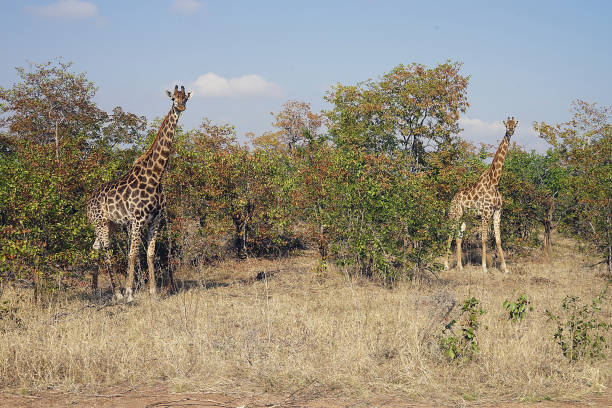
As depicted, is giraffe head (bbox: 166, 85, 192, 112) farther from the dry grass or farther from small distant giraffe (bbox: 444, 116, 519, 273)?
small distant giraffe (bbox: 444, 116, 519, 273)

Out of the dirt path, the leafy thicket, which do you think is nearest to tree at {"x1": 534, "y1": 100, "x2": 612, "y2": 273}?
the leafy thicket

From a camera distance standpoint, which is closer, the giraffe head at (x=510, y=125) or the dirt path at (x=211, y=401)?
the dirt path at (x=211, y=401)

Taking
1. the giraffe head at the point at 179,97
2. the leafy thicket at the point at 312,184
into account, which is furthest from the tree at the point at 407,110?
the giraffe head at the point at 179,97

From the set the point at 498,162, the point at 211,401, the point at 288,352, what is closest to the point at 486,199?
the point at 498,162

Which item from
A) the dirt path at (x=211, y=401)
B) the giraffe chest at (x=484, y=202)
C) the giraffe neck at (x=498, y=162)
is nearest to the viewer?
the dirt path at (x=211, y=401)

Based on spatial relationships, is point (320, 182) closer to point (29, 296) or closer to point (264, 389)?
point (29, 296)

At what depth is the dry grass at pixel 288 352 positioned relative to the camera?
629 cm

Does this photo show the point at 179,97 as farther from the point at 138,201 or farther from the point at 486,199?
the point at 486,199

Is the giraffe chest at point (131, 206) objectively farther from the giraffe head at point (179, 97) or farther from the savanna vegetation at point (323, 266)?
the giraffe head at point (179, 97)

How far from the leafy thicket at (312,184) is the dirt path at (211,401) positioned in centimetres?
354

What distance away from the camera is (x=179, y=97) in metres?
12.3

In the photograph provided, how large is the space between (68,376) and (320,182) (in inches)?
381

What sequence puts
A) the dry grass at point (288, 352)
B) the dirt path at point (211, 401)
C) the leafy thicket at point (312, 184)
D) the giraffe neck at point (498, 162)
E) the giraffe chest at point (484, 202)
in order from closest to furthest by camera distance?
the dirt path at point (211, 401), the dry grass at point (288, 352), the leafy thicket at point (312, 184), the giraffe chest at point (484, 202), the giraffe neck at point (498, 162)

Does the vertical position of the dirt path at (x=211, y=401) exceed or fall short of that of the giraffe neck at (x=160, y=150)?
it falls short
